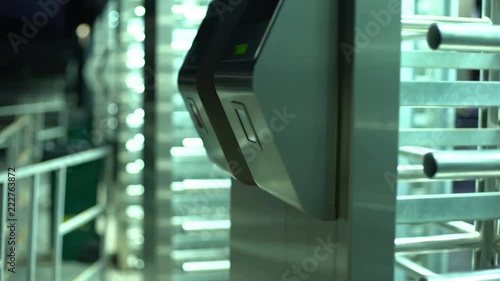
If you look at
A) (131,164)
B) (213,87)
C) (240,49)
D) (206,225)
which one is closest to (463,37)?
(240,49)

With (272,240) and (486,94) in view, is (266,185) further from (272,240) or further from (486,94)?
(486,94)

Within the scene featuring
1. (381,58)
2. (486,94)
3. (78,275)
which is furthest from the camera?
(78,275)

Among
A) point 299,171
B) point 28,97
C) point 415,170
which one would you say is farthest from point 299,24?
point 28,97

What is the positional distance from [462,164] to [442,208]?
11cm

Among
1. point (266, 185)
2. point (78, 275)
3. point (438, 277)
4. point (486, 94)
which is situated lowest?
point (78, 275)

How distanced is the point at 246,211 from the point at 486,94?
2.62 ft

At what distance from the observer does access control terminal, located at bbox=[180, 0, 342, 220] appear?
1218mm

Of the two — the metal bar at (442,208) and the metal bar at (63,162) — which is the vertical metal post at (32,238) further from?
the metal bar at (442,208)

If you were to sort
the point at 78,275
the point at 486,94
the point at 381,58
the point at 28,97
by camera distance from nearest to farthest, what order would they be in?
the point at 381,58 → the point at 486,94 → the point at 78,275 → the point at 28,97

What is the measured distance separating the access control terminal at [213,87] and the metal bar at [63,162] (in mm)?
1175

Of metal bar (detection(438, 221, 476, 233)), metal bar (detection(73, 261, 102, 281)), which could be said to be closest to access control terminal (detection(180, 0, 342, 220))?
metal bar (detection(438, 221, 476, 233))

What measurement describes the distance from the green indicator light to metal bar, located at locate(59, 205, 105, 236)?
7.34 ft

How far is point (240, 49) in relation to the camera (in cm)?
134

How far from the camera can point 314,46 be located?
4.08 feet
